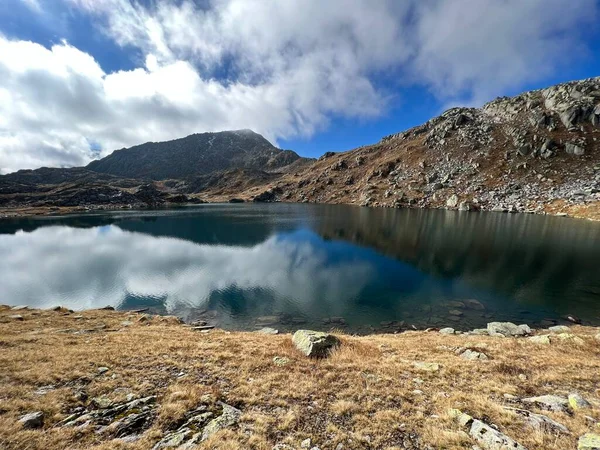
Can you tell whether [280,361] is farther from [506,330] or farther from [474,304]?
[474,304]

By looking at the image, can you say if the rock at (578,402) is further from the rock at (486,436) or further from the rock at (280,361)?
the rock at (280,361)

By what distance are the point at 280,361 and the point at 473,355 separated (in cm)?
1059

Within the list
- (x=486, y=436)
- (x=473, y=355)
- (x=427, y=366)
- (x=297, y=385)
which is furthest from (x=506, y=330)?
(x=297, y=385)

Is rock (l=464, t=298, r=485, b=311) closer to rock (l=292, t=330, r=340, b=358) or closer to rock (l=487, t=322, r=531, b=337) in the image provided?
rock (l=487, t=322, r=531, b=337)

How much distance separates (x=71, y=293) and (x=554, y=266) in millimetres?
70037

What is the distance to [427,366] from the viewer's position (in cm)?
1309

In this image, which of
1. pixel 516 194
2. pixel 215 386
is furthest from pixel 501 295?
pixel 516 194

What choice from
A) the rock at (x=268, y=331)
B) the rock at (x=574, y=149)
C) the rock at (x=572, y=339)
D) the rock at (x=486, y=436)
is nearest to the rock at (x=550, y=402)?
the rock at (x=486, y=436)

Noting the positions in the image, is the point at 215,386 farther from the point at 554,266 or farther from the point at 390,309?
the point at 554,266

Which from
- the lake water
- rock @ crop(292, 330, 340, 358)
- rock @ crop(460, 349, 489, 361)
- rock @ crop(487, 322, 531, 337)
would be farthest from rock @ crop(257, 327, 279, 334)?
rock @ crop(487, 322, 531, 337)

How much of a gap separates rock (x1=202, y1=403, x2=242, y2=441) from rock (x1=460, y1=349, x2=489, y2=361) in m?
12.4

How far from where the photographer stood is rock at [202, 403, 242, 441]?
8.05 metres

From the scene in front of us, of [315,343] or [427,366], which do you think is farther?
[315,343]

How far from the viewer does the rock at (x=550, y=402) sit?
8.97 metres
